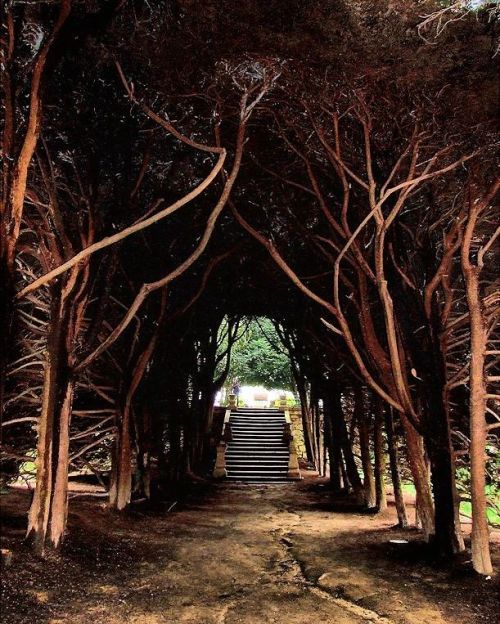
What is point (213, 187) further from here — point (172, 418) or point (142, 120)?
point (172, 418)

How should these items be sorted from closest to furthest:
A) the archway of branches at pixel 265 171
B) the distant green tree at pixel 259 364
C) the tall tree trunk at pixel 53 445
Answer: the archway of branches at pixel 265 171 < the tall tree trunk at pixel 53 445 < the distant green tree at pixel 259 364

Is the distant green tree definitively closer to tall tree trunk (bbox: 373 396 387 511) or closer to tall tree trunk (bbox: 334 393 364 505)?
tall tree trunk (bbox: 334 393 364 505)

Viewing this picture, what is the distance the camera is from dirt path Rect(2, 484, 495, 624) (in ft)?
11.6

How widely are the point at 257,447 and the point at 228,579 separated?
12.2 m

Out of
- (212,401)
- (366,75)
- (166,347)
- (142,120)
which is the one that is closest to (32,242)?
(142,120)

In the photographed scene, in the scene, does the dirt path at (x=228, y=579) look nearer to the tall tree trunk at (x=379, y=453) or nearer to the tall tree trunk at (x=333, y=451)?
the tall tree trunk at (x=379, y=453)

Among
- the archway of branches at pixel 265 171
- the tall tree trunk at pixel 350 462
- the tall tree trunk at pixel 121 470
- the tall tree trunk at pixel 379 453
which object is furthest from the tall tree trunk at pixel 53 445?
the tall tree trunk at pixel 350 462

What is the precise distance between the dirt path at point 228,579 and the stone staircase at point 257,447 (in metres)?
7.68

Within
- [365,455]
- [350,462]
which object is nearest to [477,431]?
[365,455]

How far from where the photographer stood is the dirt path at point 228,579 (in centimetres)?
355

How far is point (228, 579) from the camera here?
4461 mm

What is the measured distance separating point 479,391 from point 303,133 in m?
3.27

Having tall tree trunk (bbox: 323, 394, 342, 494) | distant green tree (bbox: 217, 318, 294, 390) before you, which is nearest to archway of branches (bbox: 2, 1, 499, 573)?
tall tree trunk (bbox: 323, 394, 342, 494)

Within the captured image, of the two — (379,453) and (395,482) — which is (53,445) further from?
(379,453)
